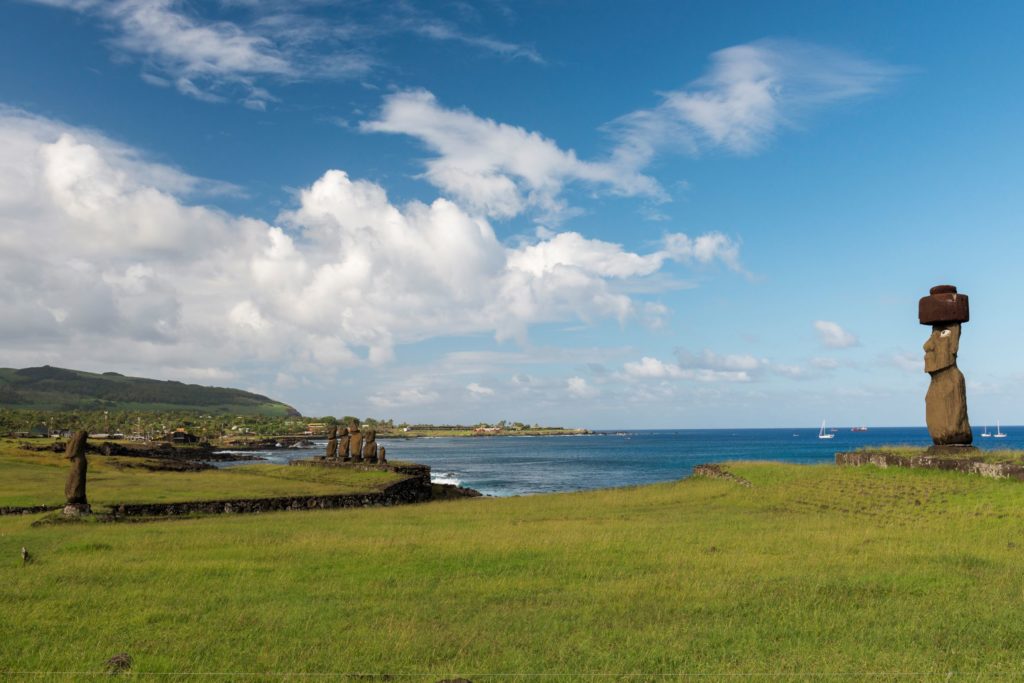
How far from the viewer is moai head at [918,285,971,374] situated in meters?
28.7

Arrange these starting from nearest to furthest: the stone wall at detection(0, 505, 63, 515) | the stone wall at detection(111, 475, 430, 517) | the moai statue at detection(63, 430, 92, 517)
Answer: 1. the moai statue at detection(63, 430, 92, 517)
2. the stone wall at detection(0, 505, 63, 515)
3. the stone wall at detection(111, 475, 430, 517)

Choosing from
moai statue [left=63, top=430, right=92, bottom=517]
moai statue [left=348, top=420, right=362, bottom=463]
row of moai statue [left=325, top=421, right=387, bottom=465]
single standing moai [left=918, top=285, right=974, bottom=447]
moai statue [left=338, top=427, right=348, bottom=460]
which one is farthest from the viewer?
moai statue [left=338, top=427, right=348, bottom=460]

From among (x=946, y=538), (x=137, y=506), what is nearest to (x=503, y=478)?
(x=137, y=506)

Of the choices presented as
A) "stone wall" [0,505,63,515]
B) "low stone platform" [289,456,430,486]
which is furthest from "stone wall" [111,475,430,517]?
"low stone platform" [289,456,430,486]

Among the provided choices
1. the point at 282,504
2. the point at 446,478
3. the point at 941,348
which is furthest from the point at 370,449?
the point at 941,348

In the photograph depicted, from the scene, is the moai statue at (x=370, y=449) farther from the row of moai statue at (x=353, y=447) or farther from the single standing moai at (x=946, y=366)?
the single standing moai at (x=946, y=366)

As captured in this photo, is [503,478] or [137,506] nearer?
[137,506]

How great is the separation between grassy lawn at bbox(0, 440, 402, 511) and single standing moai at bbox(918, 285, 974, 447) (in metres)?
27.0

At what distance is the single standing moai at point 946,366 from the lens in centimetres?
2872

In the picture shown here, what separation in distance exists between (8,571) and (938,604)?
1800cm

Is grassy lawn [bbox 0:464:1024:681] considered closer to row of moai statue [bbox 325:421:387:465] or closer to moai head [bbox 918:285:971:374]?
moai head [bbox 918:285:971:374]

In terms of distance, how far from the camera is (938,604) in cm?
1248

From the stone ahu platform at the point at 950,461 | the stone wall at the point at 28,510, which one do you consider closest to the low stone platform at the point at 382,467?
the stone wall at the point at 28,510

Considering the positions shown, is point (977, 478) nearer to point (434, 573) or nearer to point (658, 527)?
point (658, 527)
